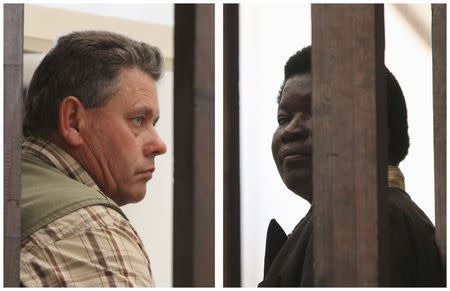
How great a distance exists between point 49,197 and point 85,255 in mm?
163

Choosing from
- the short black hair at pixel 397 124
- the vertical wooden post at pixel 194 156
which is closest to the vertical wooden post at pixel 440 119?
the short black hair at pixel 397 124

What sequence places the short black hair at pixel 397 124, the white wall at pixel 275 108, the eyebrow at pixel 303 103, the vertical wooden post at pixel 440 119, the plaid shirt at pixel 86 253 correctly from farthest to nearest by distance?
the white wall at pixel 275 108, the eyebrow at pixel 303 103, the short black hair at pixel 397 124, the vertical wooden post at pixel 440 119, the plaid shirt at pixel 86 253

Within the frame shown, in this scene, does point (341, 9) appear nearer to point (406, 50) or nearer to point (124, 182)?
point (124, 182)

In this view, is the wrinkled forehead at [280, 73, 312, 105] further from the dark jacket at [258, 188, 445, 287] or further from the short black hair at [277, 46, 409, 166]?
the dark jacket at [258, 188, 445, 287]

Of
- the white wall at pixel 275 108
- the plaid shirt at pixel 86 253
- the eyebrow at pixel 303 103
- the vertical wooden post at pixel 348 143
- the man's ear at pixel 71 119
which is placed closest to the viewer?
the vertical wooden post at pixel 348 143

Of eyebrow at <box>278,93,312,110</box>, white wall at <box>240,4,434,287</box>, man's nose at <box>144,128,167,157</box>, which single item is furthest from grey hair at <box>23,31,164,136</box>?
white wall at <box>240,4,434,287</box>

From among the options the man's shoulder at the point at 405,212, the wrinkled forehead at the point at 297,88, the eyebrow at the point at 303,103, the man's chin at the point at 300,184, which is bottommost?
the man's shoulder at the point at 405,212

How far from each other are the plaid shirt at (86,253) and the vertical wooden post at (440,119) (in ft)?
2.04

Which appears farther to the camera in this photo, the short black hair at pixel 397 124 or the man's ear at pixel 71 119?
the short black hair at pixel 397 124

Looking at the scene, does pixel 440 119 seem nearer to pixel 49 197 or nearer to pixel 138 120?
pixel 138 120

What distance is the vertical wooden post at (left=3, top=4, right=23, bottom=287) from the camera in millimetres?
1709

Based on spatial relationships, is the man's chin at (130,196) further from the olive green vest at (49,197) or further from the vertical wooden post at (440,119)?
the vertical wooden post at (440,119)

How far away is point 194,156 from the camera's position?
173cm

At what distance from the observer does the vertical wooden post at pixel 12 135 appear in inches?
67.3
